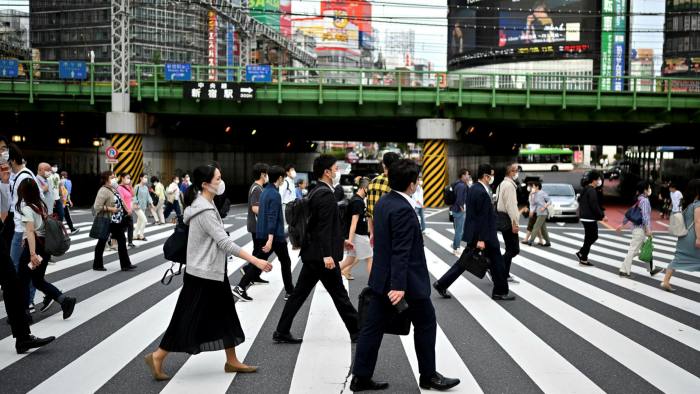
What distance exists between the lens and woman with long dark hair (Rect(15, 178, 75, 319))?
24.9ft

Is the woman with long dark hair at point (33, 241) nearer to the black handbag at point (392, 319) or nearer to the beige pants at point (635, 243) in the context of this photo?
the black handbag at point (392, 319)

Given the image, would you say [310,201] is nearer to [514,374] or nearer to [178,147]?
[514,374]

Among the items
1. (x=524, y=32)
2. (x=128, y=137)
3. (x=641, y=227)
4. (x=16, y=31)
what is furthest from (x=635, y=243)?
(x=16, y=31)

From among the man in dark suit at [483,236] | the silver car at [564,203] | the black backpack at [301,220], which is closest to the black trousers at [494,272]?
the man in dark suit at [483,236]

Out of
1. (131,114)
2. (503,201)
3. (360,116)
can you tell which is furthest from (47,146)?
(503,201)

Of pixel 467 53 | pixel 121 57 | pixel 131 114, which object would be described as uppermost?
pixel 467 53

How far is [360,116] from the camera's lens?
112 ft

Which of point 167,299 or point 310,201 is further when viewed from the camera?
point 167,299

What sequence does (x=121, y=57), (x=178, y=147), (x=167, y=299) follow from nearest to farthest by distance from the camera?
(x=167, y=299)
(x=121, y=57)
(x=178, y=147)

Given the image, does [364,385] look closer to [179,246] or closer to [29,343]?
[179,246]

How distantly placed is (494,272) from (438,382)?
13.9 ft

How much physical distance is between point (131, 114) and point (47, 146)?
18464 mm

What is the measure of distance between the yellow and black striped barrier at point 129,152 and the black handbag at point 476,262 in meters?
26.2

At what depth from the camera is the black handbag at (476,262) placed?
9.12 metres
